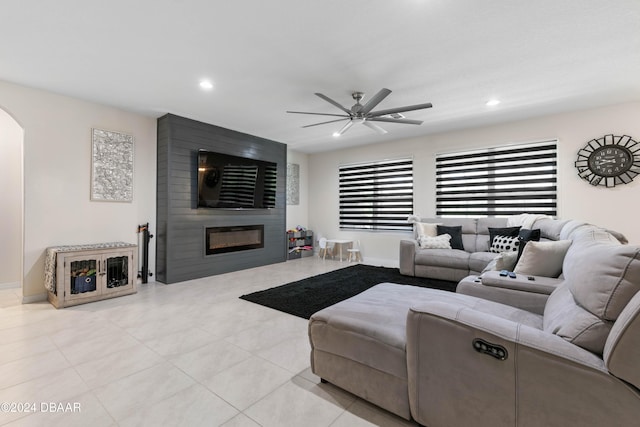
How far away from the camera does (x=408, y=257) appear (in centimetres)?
489

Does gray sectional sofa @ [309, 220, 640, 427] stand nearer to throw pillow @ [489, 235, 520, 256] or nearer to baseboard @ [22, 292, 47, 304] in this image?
throw pillow @ [489, 235, 520, 256]

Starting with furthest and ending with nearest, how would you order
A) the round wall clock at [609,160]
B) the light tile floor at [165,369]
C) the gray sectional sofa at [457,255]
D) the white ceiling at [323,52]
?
the gray sectional sofa at [457,255] → the round wall clock at [609,160] → the white ceiling at [323,52] → the light tile floor at [165,369]

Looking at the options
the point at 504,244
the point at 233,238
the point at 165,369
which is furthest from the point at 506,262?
the point at 233,238

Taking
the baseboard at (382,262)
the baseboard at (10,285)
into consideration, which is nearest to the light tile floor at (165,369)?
the baseboard at (10,285)

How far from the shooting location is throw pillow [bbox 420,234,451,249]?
477 centimetres

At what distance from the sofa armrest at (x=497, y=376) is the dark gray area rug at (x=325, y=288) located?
185cm

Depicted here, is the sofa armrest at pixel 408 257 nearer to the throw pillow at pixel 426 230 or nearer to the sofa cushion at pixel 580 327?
the throw pillow at pixel 426 230

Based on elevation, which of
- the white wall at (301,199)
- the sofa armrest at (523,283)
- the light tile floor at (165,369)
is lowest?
the light tile floor at (165,369)

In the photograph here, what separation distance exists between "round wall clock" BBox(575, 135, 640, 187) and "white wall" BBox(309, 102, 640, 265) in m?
0.08

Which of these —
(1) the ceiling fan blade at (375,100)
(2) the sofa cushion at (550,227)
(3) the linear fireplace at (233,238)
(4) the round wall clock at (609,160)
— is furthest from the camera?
(3) the linear fireplace at (233,238)

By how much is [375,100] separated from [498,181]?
127 inches

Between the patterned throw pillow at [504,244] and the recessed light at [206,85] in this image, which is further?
the patterned throw pillow at [504,244]

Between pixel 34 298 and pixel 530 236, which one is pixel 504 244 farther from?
pixel 34 298

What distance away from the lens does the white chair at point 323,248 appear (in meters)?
6.70
